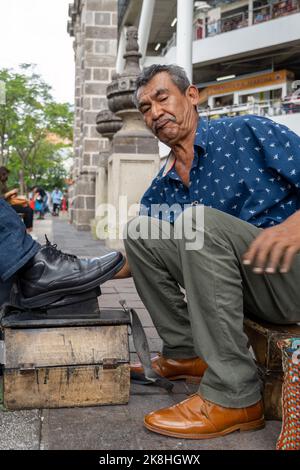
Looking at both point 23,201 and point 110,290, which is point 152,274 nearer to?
point 110,290

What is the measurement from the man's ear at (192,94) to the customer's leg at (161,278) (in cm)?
59

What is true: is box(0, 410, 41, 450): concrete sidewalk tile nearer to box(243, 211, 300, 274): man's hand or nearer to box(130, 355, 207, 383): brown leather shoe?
box(130, 355, 207, 383): brown leather shoe

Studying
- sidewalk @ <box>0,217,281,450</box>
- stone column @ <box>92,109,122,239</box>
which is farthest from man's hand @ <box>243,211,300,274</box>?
stone column @ <box>92,109,122,239</box>

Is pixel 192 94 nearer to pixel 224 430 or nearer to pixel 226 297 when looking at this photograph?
pixel 226 297

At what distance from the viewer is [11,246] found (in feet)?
7.76

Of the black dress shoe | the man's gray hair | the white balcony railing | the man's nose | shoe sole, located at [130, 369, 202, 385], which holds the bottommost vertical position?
shoe sole, located at [130, 369, 202, 385]

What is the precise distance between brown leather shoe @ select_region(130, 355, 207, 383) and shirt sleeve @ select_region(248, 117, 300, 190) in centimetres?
100

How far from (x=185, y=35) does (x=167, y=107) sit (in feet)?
62.4

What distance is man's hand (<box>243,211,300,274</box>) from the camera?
6.23 ft

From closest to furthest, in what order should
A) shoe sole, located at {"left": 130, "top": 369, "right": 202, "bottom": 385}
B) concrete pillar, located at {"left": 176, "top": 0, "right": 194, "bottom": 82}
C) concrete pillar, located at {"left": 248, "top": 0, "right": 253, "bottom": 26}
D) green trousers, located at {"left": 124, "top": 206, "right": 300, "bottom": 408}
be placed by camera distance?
green trousers, located at {"left": 124, "top": 206, "right": 300, "bottom": 408} < shoe sole, located at {"left": 130, "top": 369, "right": 202, "bottom": 385} < concrete pillar, located at {"left": 176, "top": 0, "right": 194, "bottom": 82} < concrete pillar, located at {"left": 248, "top": 0, "right": 253, "bottom": 26}

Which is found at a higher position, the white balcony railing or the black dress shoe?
the white balcony railing

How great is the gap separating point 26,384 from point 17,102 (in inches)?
1328

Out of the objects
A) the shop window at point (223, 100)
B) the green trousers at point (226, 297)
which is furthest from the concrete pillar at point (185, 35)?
the green trousers at point (226, 297)

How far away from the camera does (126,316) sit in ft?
8.29
